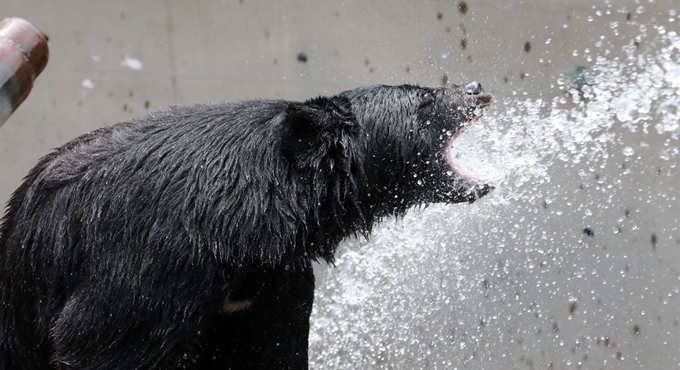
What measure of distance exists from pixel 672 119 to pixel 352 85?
1.88 metres

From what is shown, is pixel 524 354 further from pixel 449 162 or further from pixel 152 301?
pixel 152 301

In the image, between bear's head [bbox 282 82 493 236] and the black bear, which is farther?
bear's head [bbox 282 82 493 236]

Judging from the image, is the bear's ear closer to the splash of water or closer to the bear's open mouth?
the bear's open mouth

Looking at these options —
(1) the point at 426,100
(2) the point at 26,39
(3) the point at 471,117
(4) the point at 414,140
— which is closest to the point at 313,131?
(4) the point at 414,140

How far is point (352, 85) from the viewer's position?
504 cm

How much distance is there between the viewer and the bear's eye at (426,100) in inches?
142

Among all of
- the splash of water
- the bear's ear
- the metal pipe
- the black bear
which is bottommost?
the splash of water

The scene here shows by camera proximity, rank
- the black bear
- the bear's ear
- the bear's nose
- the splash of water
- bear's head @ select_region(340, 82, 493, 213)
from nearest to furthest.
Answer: the black bear < the bear's ear < bear's head @ select_region(340, 82, 493, 213) < the bear's nose < the splash of water

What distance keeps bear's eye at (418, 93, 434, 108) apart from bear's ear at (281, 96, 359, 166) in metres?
0.33

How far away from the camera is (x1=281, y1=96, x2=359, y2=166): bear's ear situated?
3.28 metres

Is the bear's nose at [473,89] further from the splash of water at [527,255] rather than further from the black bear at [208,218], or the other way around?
the splash of water at [527,255]

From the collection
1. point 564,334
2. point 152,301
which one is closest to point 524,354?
point 564,334

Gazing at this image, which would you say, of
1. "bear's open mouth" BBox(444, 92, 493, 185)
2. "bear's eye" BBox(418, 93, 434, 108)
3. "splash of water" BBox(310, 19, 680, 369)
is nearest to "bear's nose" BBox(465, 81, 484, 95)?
"bear's open mouth" BBox(444, 92, 493, 185)

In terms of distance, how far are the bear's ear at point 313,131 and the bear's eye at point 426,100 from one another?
13.1 inches
